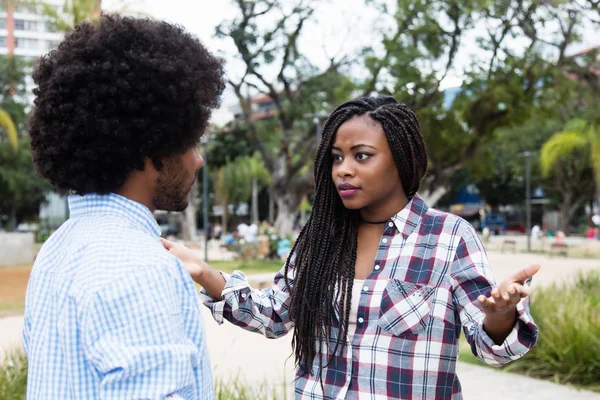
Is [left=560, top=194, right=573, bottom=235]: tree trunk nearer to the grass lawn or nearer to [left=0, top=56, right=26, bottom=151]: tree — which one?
the grass lawn

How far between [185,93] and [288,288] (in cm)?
104

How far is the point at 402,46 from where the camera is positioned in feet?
65.0

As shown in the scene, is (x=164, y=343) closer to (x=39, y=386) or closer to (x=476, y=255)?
(x=39, y=386)

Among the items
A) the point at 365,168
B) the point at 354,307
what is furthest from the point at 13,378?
the point at 365,168

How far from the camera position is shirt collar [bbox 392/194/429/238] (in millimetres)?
2146

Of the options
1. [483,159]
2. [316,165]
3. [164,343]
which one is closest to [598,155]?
[483,159]

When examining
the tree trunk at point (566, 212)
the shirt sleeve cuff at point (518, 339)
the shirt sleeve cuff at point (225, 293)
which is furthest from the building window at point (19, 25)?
the shirt sleeve cuff at point (518, 339)

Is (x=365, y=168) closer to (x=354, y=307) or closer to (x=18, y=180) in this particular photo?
(x=354, y=307)

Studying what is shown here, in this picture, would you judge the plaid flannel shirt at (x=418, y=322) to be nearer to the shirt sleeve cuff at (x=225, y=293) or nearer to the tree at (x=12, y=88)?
the shirt sleeve cuff at (x=225, y=293)

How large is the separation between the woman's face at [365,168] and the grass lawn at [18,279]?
9550 mm

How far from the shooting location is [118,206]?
53.0 inches

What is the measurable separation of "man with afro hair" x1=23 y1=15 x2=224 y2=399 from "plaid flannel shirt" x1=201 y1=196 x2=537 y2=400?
796 millimetres

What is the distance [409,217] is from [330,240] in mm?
278

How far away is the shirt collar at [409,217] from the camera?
2146mm
